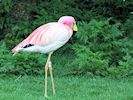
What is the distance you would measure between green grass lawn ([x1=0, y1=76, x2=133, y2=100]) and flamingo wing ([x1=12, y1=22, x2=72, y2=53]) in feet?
2.28

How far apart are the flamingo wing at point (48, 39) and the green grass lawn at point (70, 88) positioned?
70cm

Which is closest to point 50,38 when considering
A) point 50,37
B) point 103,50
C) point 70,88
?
point 50,37

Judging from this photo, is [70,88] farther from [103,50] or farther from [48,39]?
[103,50]

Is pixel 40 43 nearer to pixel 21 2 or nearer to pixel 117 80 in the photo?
pixel 117 80

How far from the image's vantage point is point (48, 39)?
680cm

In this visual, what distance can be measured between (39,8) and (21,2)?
1.53 feet

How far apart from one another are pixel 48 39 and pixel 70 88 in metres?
1.05

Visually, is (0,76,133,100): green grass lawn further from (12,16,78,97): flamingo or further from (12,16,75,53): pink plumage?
(12,16,75,53): pink plumage

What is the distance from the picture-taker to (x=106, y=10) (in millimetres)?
Result: 11812

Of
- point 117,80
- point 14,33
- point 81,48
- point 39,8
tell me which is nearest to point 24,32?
point 14,33

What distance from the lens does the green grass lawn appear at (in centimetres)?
683

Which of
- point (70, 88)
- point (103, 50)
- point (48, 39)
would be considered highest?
point (48, 39)

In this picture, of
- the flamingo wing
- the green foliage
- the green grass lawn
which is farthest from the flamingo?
the green foliage

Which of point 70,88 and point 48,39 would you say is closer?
point 48,39
